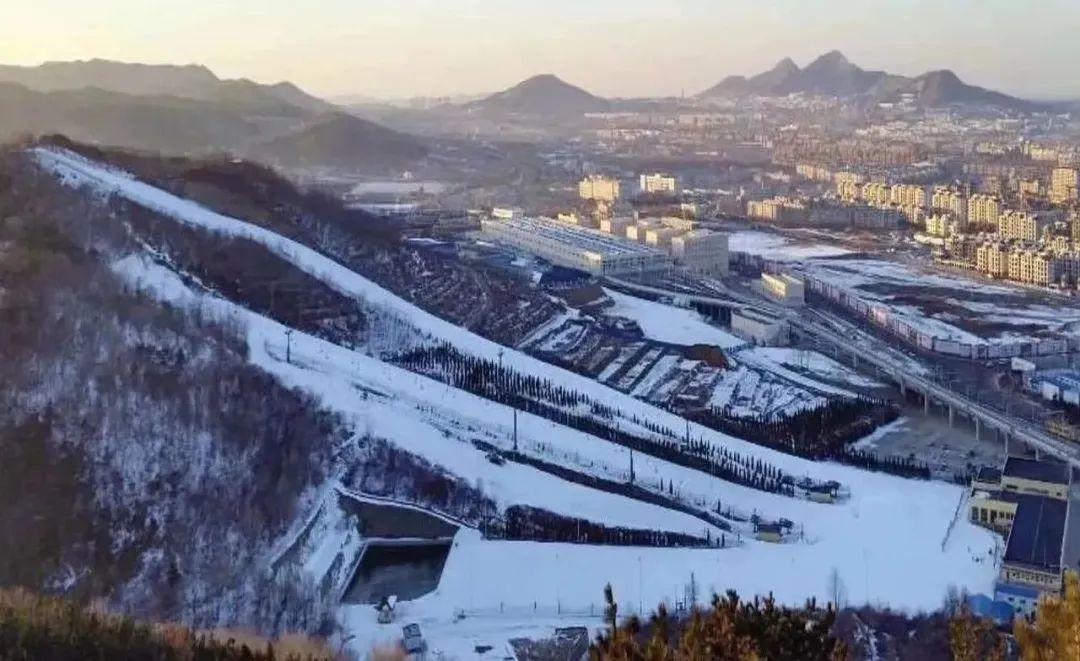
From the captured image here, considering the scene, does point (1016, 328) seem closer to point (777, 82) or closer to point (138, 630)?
point (138, 630)

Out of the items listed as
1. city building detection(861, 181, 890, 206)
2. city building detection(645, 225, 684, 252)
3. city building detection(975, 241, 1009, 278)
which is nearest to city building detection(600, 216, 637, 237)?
city building detection(645, 225, 684, 252)

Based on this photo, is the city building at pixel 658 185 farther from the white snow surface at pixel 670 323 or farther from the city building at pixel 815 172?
the white snow surface at pixel 670 323

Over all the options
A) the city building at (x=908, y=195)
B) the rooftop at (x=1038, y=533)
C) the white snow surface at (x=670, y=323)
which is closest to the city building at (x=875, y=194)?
the city building at (x=908, y=195)

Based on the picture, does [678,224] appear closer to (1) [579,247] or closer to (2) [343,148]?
(1) [579,247]

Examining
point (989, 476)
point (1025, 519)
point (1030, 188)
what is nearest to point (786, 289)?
point (989, 476)

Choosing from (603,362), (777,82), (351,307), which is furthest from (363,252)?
(777,82)

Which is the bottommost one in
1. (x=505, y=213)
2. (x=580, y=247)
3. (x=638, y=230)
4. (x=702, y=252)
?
(x=702, y=252)

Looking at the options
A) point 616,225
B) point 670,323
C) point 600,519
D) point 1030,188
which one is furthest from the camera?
point 1030,188
